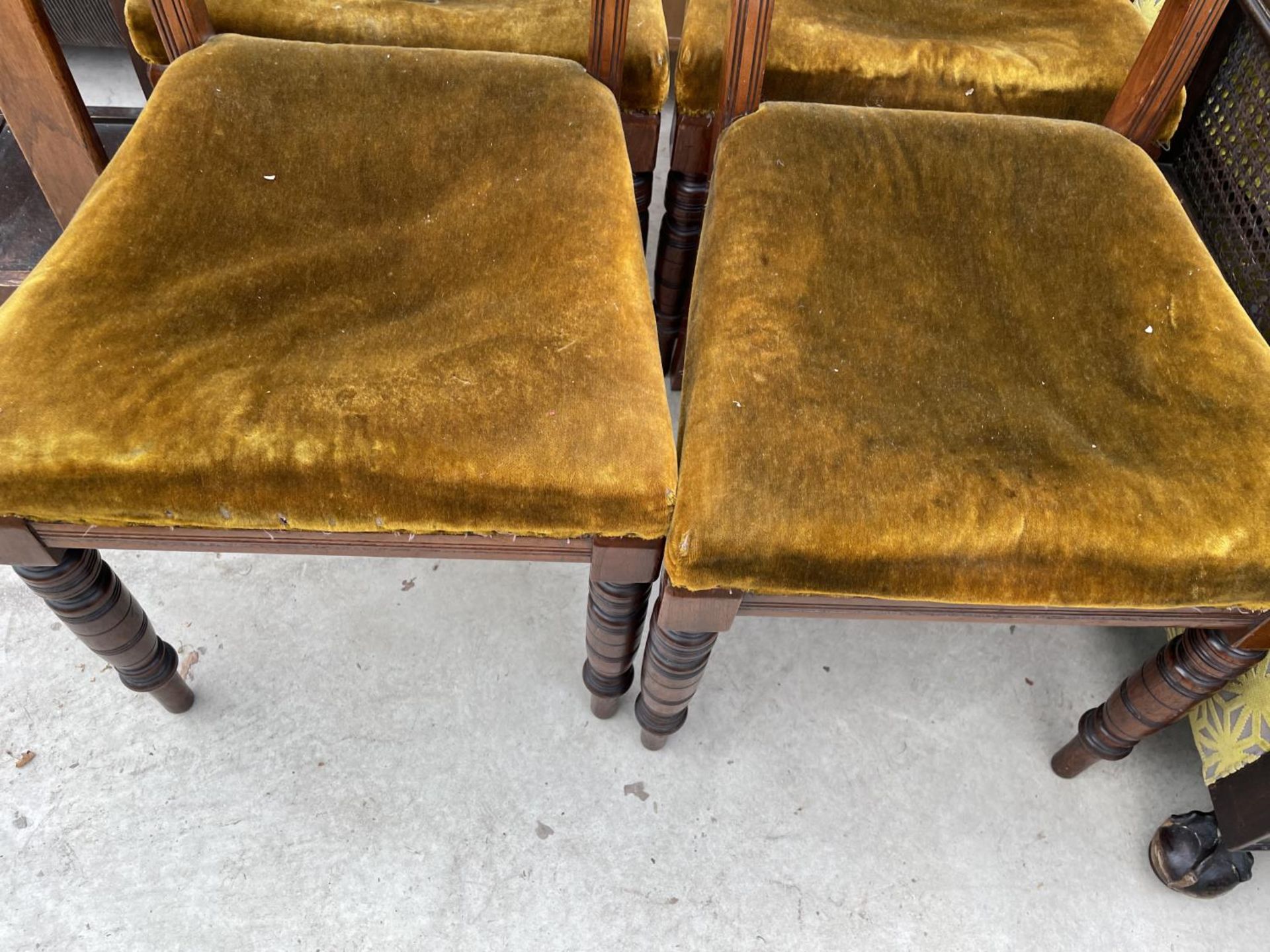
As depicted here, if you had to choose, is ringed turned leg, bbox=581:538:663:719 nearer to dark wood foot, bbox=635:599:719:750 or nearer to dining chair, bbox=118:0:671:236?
dark wood foot, bbox=635:599:719:750

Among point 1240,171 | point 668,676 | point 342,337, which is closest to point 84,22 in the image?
point 342,337

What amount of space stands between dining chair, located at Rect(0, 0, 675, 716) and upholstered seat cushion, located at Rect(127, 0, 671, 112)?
6 centimetres

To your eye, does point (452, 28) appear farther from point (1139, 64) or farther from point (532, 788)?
point (532, 788)

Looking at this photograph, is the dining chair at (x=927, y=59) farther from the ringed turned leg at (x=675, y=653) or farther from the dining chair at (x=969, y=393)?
the ringed turned leg at (x=675, y=653)

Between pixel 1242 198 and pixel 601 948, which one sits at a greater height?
pixel 1242 198

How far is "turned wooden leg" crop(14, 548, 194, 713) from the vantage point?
704 mm

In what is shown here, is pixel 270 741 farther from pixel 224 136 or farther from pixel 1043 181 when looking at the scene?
pixel 1043 181

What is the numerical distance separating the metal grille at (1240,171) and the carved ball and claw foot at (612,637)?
656 millimetres

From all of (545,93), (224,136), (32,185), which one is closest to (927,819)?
(545,93)

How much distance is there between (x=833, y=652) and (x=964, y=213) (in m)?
0.51

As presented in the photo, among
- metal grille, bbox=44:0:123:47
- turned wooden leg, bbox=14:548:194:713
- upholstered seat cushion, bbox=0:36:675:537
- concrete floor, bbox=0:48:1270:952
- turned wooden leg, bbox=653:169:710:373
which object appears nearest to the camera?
upholstered seat cushion, bbox=0:36:675:537

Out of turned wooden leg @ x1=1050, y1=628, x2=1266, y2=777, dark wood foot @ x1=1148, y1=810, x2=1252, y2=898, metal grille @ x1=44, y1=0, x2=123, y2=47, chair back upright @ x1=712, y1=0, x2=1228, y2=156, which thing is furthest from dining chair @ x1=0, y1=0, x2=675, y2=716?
metal grille @ x1=44, y1=0, x2=123, y2=47

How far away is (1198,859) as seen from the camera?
0.87m

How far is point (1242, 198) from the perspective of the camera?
2.91 ft
